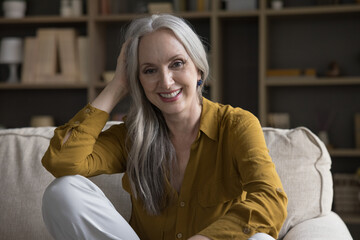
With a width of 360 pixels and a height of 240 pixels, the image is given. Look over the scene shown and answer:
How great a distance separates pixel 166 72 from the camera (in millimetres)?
1793

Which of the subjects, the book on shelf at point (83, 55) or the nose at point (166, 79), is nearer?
the nose at point (166, 79)

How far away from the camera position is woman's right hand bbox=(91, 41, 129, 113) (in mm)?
1892

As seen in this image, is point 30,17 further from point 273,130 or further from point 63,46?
point 273,130

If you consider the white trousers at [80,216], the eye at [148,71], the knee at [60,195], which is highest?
the eye at [148,71]

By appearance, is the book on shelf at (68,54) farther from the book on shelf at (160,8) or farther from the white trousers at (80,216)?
the white trousers at (80,216)

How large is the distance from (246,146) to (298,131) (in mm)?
448

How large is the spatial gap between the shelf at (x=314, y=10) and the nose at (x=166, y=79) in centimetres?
214

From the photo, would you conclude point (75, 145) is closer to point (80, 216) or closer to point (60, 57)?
point (80, 216)

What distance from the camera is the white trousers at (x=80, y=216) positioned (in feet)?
5.21

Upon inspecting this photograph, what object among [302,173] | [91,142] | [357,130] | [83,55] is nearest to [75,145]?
[91,142]

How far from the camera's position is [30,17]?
13.4 ft

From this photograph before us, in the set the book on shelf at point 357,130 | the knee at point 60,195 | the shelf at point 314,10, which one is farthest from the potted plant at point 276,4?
the knee at point 60,195

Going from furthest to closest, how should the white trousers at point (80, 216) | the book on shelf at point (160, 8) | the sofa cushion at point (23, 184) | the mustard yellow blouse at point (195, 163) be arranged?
the book on shelf at point (160, 8) → the sofa cushion at point (23, 184) → the mustard yellow blouse at point (195, 163) → the white trousers at point (80, 216)

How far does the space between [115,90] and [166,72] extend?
0.73 feet
